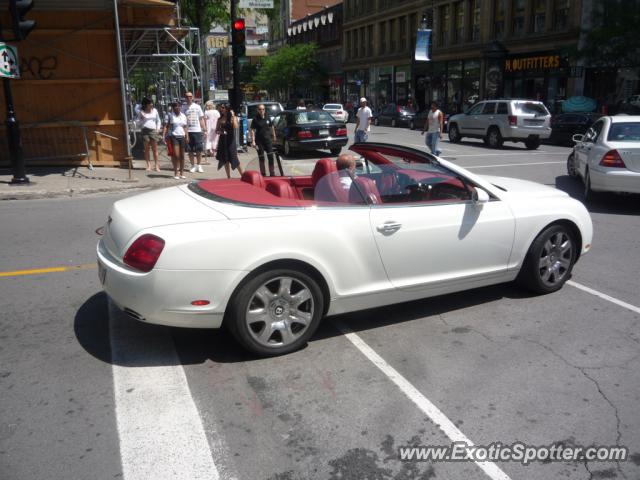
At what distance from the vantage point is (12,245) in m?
7.54

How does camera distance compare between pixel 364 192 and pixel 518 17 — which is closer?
pixel 364 192

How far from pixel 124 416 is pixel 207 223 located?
1.33 metres

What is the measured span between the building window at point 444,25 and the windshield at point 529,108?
23961 millimetres

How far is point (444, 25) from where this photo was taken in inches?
1764

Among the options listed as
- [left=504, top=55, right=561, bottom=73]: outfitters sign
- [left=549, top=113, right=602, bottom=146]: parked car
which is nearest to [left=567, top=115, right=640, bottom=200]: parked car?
[left=549, top=113, right=602, bottom=146]: parked car

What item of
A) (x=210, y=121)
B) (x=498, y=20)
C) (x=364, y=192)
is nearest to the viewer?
(x=364, y=192)

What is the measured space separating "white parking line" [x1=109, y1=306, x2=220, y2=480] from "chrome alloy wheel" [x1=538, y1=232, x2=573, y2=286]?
11.0 ft

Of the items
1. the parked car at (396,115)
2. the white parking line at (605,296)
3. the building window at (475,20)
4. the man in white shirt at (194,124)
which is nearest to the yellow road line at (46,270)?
the white parking line at (605,296)

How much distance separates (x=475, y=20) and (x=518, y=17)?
4.96m

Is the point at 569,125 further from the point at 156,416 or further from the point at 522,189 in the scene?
the point at 156,416

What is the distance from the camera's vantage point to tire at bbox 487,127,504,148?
22314 millimetres

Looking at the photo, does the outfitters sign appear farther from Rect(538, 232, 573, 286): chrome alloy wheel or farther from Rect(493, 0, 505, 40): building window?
Rect(538, 232, 573, 286): chrome alloy wheel

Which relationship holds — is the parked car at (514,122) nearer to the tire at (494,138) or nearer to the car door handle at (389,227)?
the tire at (494,138)

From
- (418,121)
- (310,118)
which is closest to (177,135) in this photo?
(310,118)
